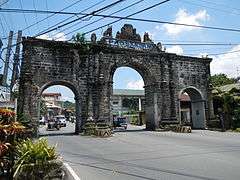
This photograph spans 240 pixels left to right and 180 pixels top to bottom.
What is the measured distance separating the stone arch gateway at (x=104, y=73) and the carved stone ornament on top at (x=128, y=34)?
0.44m

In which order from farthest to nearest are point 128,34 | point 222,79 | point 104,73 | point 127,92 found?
1. point 127,92
2. point 222,79
3. point 128,34
4. point 104,73

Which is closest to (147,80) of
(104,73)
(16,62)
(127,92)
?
(104,73)

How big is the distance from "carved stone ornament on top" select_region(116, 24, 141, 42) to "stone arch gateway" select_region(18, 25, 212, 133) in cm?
44

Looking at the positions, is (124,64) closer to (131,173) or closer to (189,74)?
(189,74)

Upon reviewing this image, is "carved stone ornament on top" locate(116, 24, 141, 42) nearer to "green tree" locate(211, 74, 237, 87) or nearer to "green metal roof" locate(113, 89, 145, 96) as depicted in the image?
"green tree" locate(211, 74, 237, 87)

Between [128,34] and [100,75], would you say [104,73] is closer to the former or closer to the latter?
[100,75]

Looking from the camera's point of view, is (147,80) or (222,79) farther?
(222,79)

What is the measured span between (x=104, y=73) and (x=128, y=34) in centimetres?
424

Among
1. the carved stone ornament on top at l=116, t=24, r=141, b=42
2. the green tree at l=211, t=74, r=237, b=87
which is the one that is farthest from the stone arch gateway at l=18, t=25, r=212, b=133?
the green tree at l=211, t=74, r=237, b=87

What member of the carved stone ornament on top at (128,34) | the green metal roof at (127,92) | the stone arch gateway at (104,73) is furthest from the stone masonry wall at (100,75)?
the green metal roof at (127,92)

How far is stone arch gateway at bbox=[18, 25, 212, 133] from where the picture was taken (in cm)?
2247

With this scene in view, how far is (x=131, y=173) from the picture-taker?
7.71m

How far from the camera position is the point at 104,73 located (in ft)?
80.3

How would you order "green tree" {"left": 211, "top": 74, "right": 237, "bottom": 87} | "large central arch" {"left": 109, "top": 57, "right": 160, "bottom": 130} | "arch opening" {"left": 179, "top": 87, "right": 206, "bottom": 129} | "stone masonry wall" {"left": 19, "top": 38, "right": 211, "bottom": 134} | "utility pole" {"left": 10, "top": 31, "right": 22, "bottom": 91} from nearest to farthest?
1. "utility pole" {"left": 10, "top": 31, "right": 22, "bottom": 91}
2. "stone masonry wall" {"left": 19, "top": 38, "right": 211, "bottom": 134}
3. "large central arch" {"left": 109, "top": 57, "right": 160, "bottom": 130}
4. "arch opening" {"left": 179, "top": 87, "right": 206, "bottom": 129}
5. "green tree" {"left": 211, "top": 74, "right": 237, "bottom": 87}
